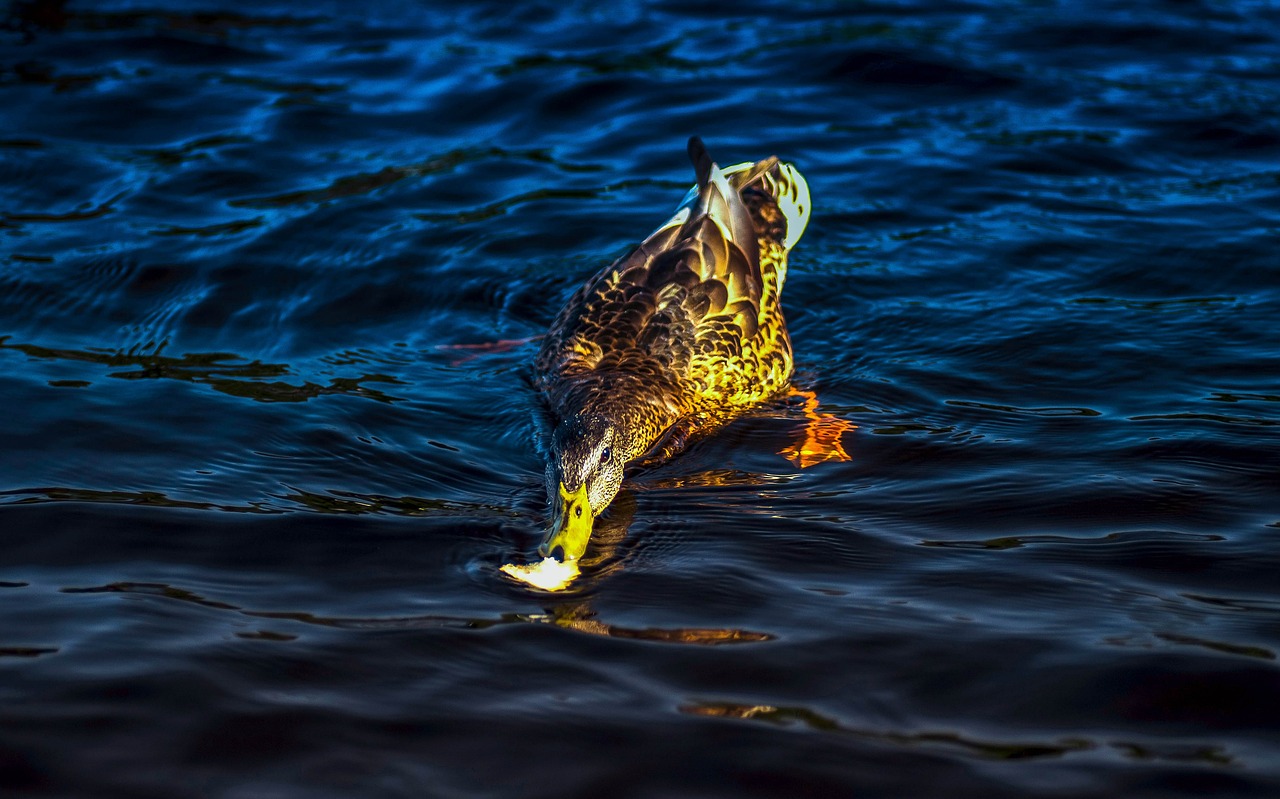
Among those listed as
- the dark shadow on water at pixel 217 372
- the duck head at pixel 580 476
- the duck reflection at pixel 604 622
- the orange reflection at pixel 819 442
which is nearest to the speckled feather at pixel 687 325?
the orange reflection at pixel 819 442

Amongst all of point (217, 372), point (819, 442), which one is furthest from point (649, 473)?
point (217, 372)

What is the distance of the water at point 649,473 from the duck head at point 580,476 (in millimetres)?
200

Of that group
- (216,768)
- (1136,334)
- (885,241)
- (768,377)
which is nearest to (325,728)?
(216,768)

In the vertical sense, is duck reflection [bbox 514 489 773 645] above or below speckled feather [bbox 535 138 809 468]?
below

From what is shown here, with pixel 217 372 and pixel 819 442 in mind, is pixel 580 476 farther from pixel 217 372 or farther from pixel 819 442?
pixel 217 372

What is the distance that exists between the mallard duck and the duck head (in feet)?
1.63

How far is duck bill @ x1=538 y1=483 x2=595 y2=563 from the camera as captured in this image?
5.74 m

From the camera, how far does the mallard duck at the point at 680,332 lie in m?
7.54

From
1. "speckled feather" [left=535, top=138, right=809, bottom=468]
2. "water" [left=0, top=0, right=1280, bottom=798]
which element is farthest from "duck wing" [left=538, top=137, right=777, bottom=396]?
"water" [left=0, top=0, right=1280, bottom=798]

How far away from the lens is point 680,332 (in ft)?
26.5

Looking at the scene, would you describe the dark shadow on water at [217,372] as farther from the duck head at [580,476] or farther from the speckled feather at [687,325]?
the duck head at [580,476]

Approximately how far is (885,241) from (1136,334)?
2.16 meters

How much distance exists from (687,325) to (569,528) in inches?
99.9

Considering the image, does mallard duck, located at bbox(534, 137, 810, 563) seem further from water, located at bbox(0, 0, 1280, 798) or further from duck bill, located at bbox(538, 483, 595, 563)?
duck bill, located at bbox(538, 483, 595, 563)
